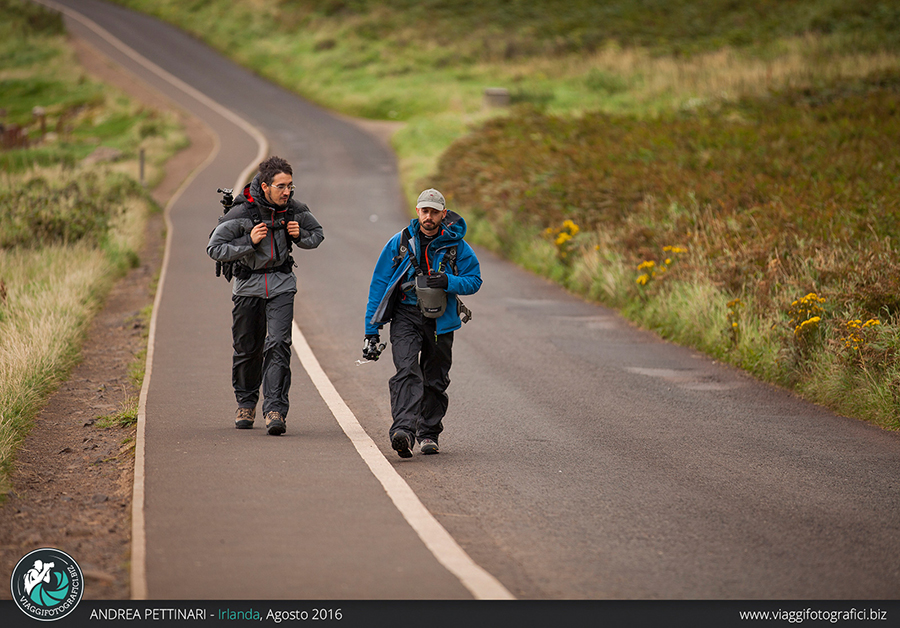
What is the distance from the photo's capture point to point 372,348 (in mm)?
7551

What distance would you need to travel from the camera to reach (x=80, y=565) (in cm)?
530

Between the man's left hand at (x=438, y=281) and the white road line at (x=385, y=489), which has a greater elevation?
the man's left hand at (x=438, y=281)

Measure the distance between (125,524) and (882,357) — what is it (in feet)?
23.5

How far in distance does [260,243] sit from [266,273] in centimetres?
26

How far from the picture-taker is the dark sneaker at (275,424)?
7.93 metres

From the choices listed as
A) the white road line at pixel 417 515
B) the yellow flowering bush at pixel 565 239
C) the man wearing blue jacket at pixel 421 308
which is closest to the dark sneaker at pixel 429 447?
the man wearing blue jacket at pixel 421 308

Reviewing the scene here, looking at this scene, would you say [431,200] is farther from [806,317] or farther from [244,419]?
[806,317]

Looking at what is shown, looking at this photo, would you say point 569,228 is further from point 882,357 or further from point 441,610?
point 441,610

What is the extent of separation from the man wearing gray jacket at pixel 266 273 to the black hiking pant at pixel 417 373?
3.26ft

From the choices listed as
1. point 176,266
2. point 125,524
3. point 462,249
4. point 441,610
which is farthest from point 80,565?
point 176,266

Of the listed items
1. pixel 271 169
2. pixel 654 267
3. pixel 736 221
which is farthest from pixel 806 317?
pixel 271 169

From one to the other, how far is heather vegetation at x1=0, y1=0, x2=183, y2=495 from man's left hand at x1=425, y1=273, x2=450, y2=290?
10.9 ft

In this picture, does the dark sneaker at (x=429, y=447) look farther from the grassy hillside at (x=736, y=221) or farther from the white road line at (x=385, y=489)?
the grassy hillside at (x=736, y=221)

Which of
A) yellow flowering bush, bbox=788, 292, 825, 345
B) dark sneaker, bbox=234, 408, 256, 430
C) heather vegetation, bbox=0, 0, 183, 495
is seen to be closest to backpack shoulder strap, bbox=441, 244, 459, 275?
dark sneaker, bbox=234, 408, 256, 430
